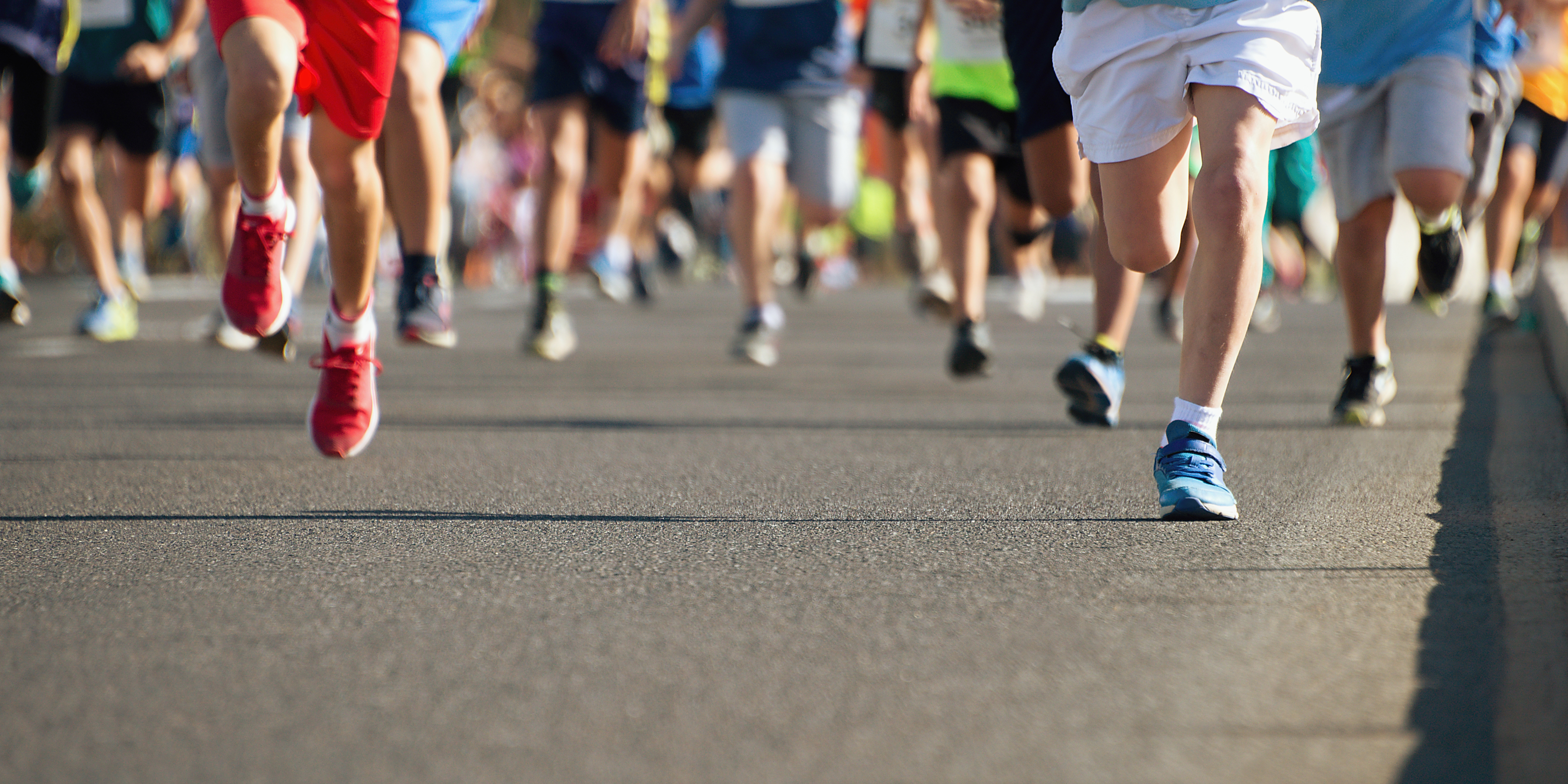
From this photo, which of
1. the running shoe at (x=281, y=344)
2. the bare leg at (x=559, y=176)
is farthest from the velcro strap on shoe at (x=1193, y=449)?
the bare leg at (x=559, y=176)

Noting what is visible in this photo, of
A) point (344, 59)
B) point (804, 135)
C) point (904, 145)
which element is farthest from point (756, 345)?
point (344, 59)

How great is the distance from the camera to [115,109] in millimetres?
7176

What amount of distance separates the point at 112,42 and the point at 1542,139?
257 inches

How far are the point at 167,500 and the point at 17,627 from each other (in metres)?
1.09

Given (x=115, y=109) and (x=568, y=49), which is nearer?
(x=568, y=49)

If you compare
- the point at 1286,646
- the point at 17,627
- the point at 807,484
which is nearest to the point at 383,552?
the point at 17,627

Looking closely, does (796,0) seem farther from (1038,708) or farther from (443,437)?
(1038,708)

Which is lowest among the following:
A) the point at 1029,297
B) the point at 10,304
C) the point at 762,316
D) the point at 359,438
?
the point at 1029,297

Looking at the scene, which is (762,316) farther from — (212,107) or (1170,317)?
(212,107)

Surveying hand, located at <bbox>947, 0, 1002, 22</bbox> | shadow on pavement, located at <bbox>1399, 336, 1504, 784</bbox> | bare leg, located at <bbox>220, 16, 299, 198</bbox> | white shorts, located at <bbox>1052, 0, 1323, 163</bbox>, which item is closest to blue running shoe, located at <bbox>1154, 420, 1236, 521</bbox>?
shadow on pavement, located at <bbox>1399, 336, 1504, 784</bbox>

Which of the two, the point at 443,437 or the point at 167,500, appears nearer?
the point at 167,500

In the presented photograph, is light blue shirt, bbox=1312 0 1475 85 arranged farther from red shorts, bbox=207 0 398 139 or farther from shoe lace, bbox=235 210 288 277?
shoe lace, bbox=235 210 288 277

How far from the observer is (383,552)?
106 inches

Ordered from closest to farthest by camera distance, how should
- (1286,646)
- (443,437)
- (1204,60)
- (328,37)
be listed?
(1286,646) → (1204,60) → (328,37) → (443,437)
